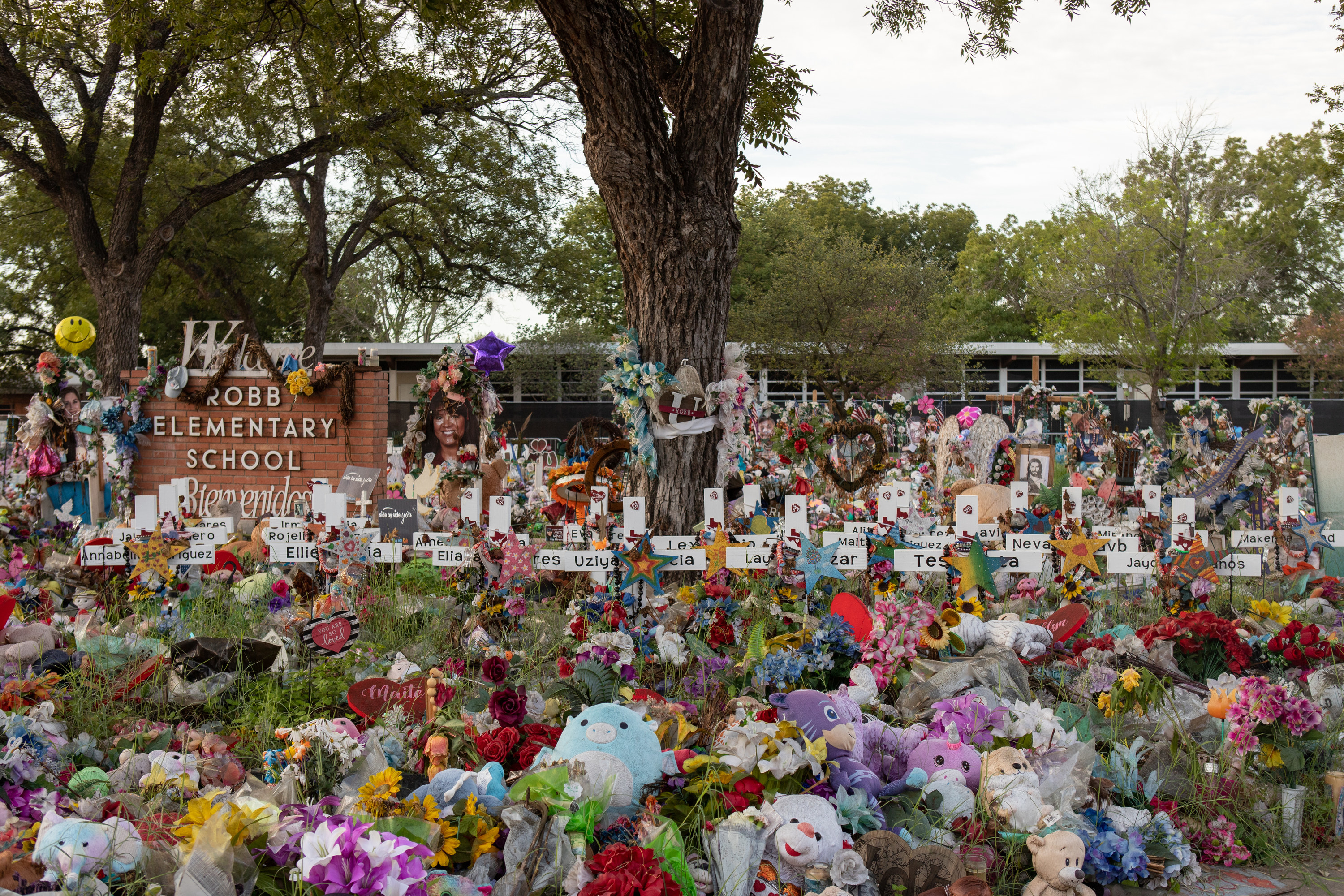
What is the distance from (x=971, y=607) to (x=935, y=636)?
0.63 m

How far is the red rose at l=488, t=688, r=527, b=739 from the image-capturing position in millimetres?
3492

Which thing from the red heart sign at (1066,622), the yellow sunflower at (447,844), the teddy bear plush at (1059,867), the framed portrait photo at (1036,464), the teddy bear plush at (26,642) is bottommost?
the teddy bear plush at (1059,867)

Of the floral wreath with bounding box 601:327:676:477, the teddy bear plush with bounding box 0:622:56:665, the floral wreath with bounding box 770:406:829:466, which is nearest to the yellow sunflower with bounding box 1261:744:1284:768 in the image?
the floral wreath with bounding box 601:327:676:477

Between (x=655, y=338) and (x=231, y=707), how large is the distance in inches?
137

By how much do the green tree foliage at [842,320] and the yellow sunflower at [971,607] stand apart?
1956cm

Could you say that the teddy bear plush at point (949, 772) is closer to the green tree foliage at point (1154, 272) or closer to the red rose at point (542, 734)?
the red rose at point (542, 734)

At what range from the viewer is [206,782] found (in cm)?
327

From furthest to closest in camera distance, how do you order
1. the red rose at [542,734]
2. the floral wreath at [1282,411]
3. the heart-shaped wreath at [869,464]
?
the floral wreath at [1282,411]
the heart-shaped wreath at [869,464]
the red rose at [542,734]

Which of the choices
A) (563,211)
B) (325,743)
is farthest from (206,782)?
(563,211)

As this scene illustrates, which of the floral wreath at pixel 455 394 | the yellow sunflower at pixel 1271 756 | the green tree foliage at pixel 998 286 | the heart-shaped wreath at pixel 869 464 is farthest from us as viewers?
the green tree foliage at pixel 998 286

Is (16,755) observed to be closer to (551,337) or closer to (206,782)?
(206,782)

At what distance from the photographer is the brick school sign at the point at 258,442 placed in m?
10.5

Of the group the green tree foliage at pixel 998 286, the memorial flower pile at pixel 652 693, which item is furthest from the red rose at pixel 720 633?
the green tree foliage at pixel 998 286

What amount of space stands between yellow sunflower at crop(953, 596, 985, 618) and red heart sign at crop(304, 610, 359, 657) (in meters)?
2.67
